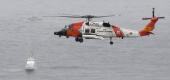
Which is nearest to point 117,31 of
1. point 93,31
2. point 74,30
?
point 93,31

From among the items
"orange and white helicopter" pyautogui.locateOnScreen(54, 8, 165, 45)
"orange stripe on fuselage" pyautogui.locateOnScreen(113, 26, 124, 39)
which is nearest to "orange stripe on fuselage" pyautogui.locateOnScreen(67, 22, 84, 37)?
"orange and white helicopter" pyautogui.locateOnScreen(54, 8, 165, 45)

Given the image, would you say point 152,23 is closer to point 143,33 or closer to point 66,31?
point 143,33

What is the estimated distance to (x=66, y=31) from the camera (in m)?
127

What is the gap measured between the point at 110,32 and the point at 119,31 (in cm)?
211

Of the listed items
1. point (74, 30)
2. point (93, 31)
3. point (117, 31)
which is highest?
point (74, 30)

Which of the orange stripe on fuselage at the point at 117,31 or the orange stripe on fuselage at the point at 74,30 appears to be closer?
the orange stripe on fuselage at the point at 74,30

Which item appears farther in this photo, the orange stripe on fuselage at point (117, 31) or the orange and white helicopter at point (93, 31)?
the orange stripe on fuselage at point (117, 31)

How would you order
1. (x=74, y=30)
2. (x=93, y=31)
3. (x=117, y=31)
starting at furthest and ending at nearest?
(x=117, y=31)
(x=93, y=31)
(x=74, y=30)

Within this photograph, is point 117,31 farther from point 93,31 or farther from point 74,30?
point 74,30

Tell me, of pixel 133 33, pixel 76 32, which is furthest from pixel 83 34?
pixel 133 33

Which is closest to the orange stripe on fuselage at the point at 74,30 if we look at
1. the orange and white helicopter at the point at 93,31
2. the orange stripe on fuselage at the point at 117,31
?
the orange and white helicopter at the point at 93,31

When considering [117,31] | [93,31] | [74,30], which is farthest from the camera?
[117,31]

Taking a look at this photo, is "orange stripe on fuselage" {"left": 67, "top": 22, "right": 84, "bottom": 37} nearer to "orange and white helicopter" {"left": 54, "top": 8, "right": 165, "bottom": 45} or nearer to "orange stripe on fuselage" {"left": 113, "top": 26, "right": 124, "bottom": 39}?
"orange and white helicopter" {"left": 54, "top": 8, "right": 165, "bottom": 45}

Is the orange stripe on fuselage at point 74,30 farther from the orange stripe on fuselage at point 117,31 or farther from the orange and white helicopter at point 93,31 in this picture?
the orange stripe on fuselage at point 117,31
